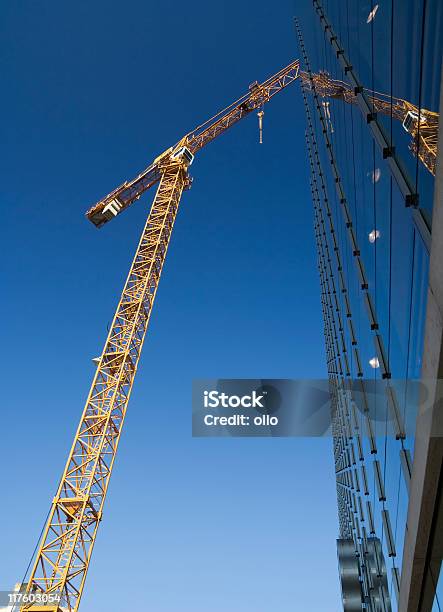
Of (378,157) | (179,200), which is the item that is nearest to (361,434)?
(378,157)

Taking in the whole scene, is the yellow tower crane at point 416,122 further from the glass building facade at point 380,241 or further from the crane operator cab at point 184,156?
the crane operator cab at point 184,156

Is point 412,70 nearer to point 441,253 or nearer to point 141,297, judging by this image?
point 441,253

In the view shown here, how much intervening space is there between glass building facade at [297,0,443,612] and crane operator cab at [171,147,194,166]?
2701 centimetres

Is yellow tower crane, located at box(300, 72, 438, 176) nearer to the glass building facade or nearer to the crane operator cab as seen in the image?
the glass building facade

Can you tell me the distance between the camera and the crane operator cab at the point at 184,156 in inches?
1813

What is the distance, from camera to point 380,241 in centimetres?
1032

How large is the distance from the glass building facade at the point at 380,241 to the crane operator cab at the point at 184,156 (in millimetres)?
27011

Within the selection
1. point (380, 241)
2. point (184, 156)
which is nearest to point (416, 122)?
point (380, 241)

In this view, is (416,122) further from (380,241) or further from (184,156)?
(184,156)

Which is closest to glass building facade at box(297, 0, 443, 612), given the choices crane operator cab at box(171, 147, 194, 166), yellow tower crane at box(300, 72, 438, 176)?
yellow tower crane at box(300, 72, 438, 176)

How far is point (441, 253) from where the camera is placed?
14.0 feet

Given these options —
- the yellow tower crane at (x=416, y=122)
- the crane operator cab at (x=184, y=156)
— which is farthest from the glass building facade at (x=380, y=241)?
the crane operator cab at (x=184, y=156)

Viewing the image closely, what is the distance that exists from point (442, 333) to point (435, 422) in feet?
5.38

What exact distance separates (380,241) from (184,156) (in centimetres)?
3897
